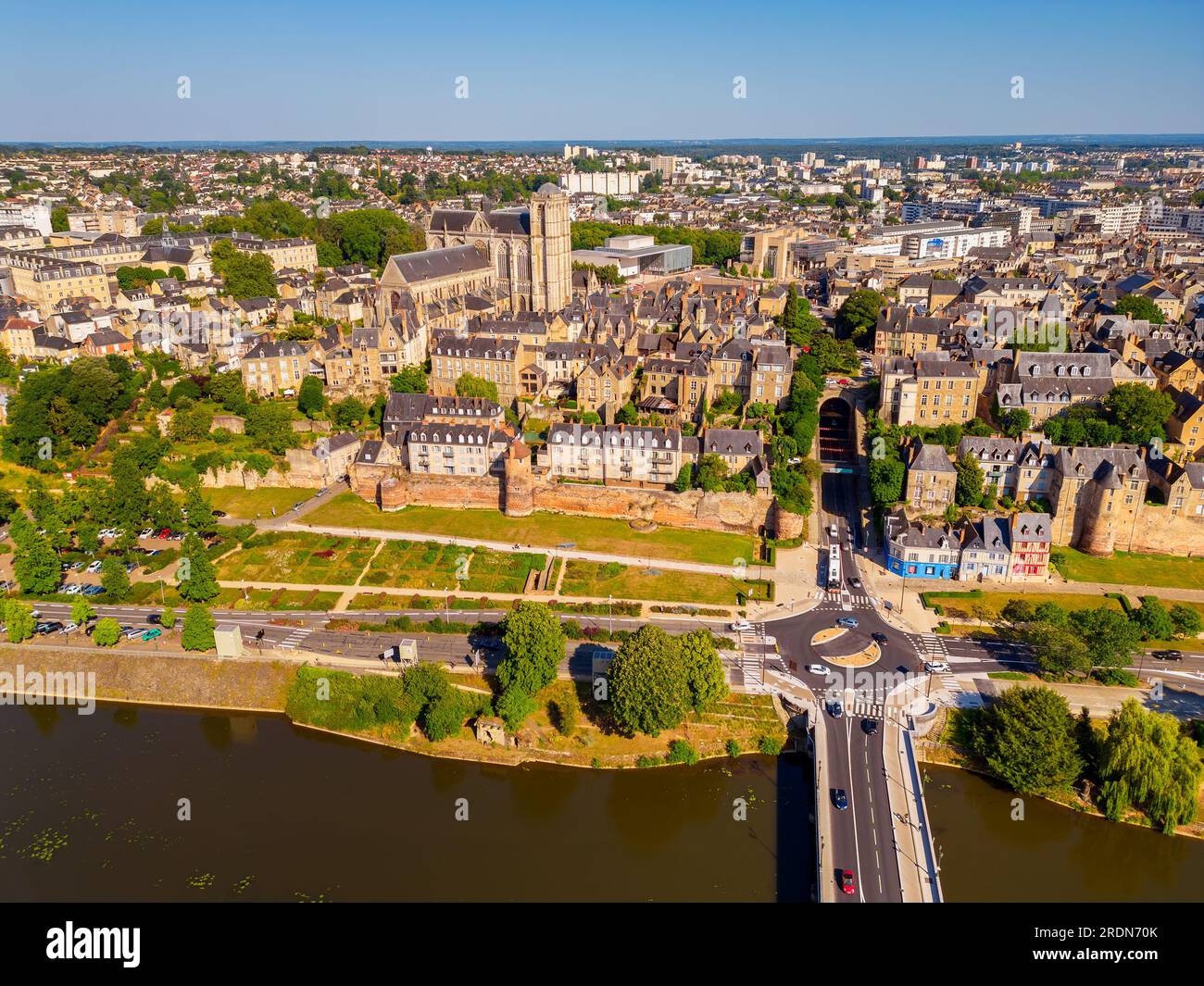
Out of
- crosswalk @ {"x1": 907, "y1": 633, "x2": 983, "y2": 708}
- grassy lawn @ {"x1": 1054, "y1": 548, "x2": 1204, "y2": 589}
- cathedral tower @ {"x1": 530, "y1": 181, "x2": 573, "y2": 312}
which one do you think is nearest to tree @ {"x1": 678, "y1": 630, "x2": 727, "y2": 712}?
crosswalk @ {"x1": 907, "y1": 633, "x2": 983, "y2": 708}

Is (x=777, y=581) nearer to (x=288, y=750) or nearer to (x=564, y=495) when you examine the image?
(x=564, y=495)

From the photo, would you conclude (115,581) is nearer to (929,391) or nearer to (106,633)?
(106,633)

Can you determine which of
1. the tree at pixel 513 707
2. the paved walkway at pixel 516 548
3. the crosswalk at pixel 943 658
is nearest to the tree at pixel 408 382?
the paved walkway at pixel 516 548

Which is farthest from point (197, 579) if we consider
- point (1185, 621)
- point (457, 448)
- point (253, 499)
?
point (1185, 621)

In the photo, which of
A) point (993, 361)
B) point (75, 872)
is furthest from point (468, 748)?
point (993, 361)

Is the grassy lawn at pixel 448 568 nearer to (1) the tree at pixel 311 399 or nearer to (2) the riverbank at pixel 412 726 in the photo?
(2) the riverbank at pixel 412 726
